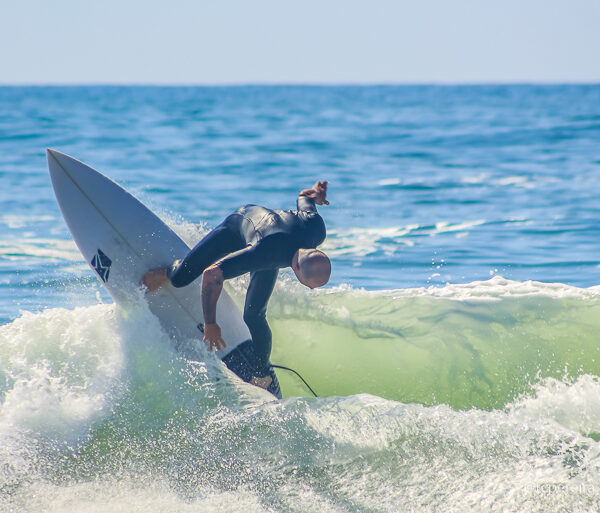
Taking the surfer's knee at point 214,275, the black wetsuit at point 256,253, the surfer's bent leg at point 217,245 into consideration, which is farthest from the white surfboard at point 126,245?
the surfer's knee at point 214,275

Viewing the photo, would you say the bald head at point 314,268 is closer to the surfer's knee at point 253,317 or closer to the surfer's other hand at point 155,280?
the surfer's knee at point 253,317

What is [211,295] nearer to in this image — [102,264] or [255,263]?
[255,263]

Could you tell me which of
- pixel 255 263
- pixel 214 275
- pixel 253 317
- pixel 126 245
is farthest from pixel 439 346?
pixel 126 245

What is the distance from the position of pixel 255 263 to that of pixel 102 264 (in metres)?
1.59

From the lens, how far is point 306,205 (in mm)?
4902

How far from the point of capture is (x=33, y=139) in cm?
2350

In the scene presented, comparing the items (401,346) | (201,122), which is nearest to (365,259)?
(401,346)

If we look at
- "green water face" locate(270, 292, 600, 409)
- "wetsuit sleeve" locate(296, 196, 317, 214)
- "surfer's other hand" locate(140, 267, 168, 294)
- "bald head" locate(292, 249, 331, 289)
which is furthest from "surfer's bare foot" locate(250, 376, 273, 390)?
"wetsuit sleeve" locate(296, 196, 317, 214)

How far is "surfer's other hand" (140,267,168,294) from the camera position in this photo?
5289mm

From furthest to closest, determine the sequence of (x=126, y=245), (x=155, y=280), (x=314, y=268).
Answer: (x=126, y=245) → (x=155, y=280) → (x=314, y=268)

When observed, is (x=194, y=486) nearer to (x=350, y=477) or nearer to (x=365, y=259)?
(x=350, y=477)

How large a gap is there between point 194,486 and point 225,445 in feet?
1.16

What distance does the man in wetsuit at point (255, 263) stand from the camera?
4.39m

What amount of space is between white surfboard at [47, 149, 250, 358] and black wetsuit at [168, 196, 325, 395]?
0.24m
